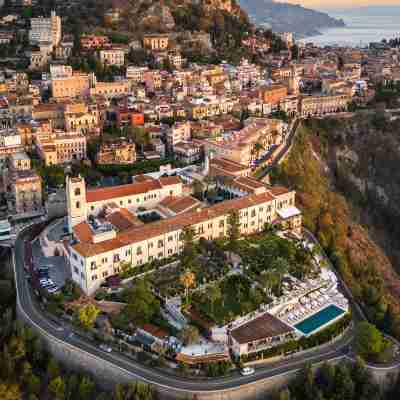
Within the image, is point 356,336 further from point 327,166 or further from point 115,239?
point 327,166

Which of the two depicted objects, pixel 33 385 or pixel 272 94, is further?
pixel 272 94

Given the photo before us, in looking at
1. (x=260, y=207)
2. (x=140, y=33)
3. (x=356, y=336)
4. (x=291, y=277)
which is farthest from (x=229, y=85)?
(x=356, y=336)

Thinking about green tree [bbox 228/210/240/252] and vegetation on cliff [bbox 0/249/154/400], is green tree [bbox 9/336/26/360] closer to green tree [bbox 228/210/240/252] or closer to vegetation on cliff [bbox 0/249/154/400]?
vegetation on cliff [bbox 0/249/154/400]

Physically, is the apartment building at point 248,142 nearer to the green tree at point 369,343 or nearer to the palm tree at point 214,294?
the palm tree at point 214,294

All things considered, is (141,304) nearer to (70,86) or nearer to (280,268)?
(280,268)

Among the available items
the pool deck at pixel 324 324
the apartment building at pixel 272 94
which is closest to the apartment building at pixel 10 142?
the apartment building at pixel 272 94

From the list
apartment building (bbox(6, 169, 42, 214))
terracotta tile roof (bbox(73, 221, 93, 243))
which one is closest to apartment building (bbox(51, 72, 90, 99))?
apartment building (bbox(6, 169, 42, 214))

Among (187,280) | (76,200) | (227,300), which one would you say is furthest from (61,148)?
(227,300)
